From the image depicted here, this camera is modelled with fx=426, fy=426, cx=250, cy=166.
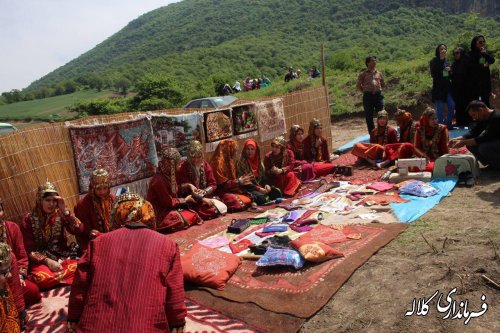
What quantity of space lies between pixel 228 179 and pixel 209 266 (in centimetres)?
248

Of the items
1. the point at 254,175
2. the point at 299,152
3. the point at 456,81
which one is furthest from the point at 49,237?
the point at 456,81

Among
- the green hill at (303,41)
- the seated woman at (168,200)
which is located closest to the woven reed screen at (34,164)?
the seated woman at (168,200)

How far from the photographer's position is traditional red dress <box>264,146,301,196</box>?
21.6 ft

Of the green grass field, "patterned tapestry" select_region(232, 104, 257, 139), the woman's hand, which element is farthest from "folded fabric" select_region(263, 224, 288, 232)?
the green grass field

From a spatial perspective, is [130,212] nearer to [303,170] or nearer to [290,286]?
[290,286]

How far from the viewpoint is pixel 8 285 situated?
10.2 feet

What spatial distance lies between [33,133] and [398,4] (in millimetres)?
64213

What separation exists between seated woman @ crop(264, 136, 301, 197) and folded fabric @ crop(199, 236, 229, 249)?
1878 millimetres

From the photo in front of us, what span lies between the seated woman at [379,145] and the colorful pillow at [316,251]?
12.6 feet

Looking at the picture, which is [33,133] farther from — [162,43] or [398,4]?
[162,43]

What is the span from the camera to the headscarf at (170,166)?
539 centimetres

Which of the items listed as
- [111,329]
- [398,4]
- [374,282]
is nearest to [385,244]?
[374,282]

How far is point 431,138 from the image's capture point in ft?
22.3

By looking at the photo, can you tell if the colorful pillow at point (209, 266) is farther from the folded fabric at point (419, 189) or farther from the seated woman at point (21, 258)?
the folded fabric at point (419, 189)
